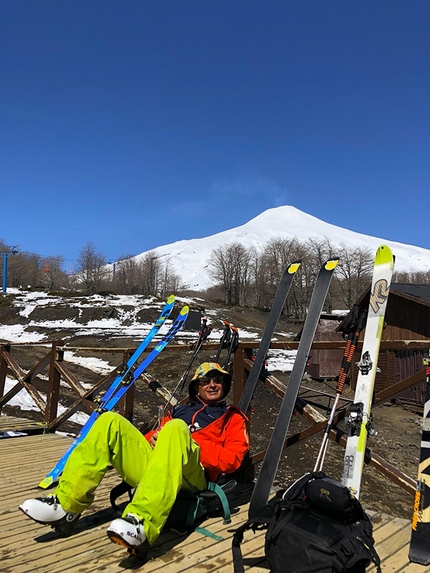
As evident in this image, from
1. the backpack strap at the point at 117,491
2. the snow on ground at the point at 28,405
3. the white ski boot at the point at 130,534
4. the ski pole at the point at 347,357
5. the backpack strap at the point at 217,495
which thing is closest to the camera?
the white ski boot at the point at 130,534

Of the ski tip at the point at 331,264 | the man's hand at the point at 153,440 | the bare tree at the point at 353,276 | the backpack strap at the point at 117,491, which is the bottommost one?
the backpack strap at the point at 117,491

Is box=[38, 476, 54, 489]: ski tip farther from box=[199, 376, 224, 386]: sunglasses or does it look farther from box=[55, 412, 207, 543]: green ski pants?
box=[199, 376, 224, 386]: sunglasses

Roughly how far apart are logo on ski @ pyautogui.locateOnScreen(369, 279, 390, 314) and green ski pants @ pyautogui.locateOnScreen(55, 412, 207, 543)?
1918 millimetres

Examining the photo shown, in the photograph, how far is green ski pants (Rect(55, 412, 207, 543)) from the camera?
7.57 ft

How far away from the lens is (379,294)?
3.60 m

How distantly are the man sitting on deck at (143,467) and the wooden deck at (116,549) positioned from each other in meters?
0.17

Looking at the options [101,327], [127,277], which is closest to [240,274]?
[127,277]

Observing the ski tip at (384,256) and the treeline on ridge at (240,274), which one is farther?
the treeline on ridge at (240,274)

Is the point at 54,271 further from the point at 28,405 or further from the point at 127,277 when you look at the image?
the point at 28,405

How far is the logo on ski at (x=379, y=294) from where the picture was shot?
3.52 m

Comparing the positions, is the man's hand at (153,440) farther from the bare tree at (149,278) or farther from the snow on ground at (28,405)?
the bare tree at (149,278)

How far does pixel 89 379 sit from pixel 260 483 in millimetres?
14129

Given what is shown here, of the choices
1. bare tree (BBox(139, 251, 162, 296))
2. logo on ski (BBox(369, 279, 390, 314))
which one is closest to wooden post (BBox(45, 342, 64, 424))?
logo on ski (BBox(369, 279, 390, 314))

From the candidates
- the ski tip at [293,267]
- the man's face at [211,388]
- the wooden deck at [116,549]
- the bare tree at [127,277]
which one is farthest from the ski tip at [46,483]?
the bare tree at [127,277]
